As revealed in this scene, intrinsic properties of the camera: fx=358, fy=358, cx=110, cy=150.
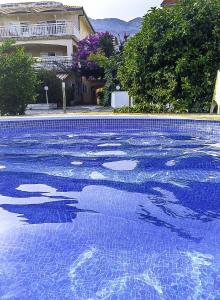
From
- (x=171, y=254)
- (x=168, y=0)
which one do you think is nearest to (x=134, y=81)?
(x=171, y=254)

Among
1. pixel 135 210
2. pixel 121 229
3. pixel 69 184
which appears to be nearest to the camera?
pixel 121 229

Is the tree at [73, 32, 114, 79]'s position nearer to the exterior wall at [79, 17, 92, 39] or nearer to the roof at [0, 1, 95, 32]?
the roof at [0, 1, 95, 32]

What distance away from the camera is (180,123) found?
10.5m

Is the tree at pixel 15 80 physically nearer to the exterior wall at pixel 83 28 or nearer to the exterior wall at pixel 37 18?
the exterior wall at pixel 37 18

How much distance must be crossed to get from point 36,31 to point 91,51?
4430 mm

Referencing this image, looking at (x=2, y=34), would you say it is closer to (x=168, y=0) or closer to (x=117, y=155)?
(x=168, y=0)

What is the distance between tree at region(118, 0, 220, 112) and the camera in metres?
12.8

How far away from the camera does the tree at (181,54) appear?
1276 cm

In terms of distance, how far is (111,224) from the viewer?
385cm

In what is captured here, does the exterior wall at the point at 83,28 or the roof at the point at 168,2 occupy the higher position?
the roof at the point at 168,2

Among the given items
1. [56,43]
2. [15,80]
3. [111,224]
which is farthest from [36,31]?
[111,224]

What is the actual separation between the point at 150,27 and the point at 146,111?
10.4 ft

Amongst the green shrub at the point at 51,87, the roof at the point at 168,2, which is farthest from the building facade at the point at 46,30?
the roof at the point at 168,2

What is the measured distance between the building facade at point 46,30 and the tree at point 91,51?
0.78m
